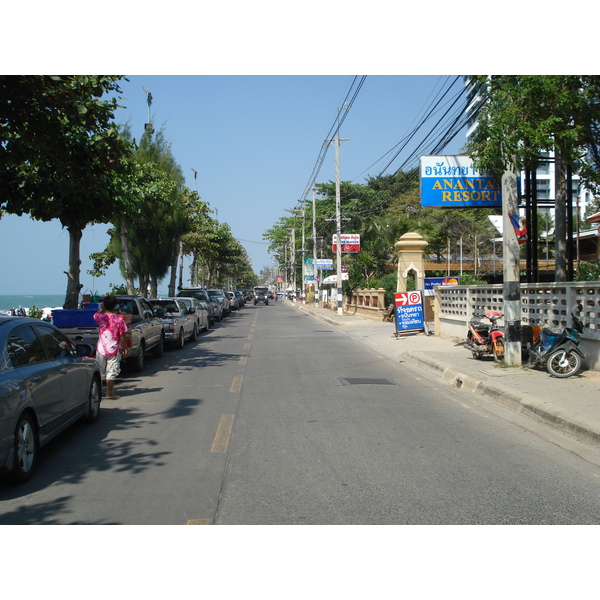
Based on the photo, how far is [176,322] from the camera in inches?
721

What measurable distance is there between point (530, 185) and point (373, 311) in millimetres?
17046

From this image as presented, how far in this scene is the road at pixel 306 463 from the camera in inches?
195

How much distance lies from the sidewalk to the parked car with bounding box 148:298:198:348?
20.6 ft

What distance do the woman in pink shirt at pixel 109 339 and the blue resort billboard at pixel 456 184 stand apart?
1006 centimetres

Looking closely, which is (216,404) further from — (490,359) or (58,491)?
(490,359)

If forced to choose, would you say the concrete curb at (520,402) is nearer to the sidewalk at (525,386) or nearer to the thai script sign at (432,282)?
the sidewalk at (525,386)

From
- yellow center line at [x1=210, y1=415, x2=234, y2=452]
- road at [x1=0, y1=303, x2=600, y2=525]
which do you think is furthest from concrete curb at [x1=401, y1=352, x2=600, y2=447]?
yellow center line at [x1=210, y1=415, x2=234, y2=452]

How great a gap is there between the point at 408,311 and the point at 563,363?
11097 mm

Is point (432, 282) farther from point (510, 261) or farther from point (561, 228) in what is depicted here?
point (510, 261)

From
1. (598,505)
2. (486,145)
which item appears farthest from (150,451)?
(486,145)

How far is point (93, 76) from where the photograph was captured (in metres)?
10.5

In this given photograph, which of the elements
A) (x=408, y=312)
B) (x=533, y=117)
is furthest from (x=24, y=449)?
(x=408, y=312)

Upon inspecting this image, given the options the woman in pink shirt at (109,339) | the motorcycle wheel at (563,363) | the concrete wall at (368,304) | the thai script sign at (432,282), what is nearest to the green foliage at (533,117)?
the motorcycle wheel at (563,363)

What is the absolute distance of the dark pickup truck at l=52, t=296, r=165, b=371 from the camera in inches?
491
